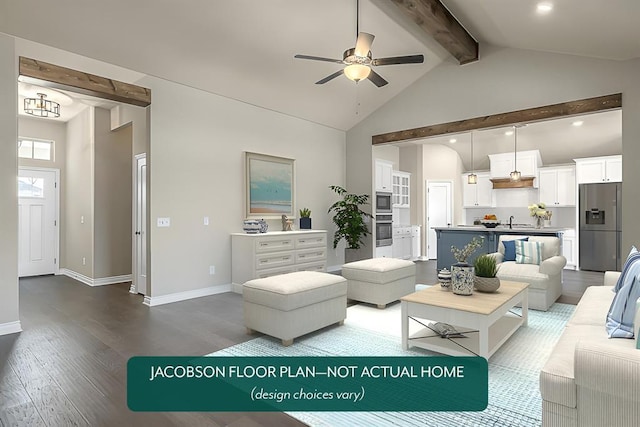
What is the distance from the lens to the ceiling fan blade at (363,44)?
342 cm

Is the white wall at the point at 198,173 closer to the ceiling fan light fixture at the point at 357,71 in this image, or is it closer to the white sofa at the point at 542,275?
the ceiling fan light fixture at the point at 357,71

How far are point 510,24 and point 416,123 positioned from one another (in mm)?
2246

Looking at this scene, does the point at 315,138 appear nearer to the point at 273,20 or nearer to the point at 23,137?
the point at 273,20

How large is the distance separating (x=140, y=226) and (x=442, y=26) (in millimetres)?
5246

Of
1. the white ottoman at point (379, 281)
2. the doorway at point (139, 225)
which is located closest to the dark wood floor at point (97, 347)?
the doorway at point (139, 225)

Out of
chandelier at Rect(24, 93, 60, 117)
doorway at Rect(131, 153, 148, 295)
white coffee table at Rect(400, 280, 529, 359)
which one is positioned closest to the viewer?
white coffee table at Rect(400, 280, 529, 359)

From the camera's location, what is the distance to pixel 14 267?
374 centimetres

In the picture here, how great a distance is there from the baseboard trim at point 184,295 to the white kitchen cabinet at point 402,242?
173 inches

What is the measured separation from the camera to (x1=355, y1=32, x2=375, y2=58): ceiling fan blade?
342 centimetres

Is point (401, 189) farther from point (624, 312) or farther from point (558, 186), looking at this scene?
point (624, 312)

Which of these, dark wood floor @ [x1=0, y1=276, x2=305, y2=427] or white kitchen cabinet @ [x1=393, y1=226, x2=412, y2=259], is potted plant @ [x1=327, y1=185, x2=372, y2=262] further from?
dark wood floor @ [x1=0, y1=276, x2=305, y2=427]

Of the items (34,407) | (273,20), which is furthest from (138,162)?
→ (34,407)

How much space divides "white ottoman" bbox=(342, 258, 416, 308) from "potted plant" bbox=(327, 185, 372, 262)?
7.66 feet

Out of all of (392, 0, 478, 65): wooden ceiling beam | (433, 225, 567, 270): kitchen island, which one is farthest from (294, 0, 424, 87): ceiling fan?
(433, 225, 567, 270): kitchen island
